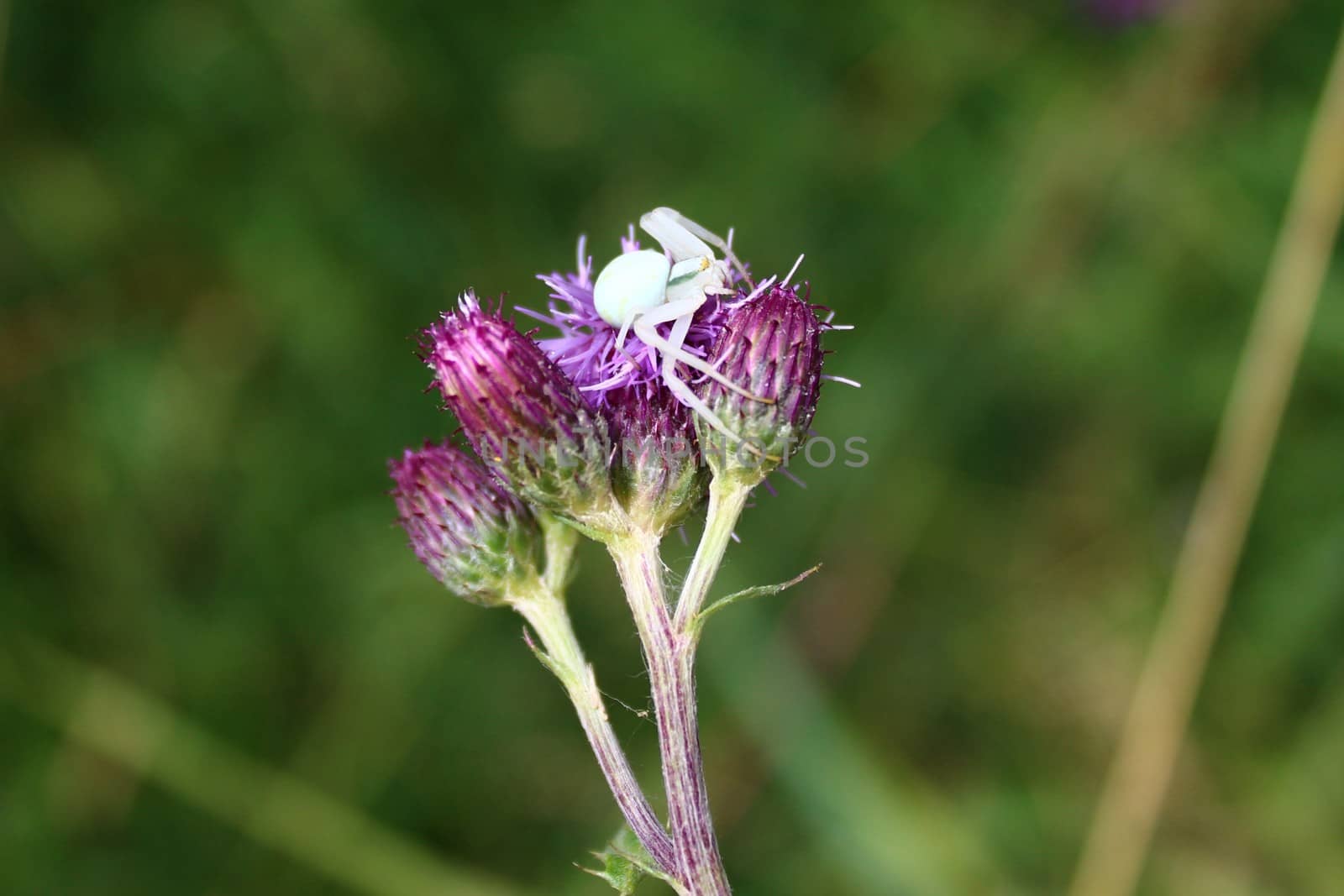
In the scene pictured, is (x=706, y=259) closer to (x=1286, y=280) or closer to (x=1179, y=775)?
(x=1286, y=280)

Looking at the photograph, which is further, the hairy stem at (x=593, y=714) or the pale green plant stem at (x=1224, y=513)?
the pale green plant stem at (x=1224, y=513)

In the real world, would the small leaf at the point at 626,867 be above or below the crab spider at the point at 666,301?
below

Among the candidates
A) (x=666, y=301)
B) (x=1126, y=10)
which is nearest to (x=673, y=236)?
(x=666, y=301)

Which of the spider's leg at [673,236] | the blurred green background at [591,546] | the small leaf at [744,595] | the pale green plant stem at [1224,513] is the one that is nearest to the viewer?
the small leaf at [744,595]

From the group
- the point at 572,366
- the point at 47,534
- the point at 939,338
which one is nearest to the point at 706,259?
the point at 572,366

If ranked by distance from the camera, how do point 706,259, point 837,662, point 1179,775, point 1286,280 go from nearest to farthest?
point 706,259 → point 1286,280 → point 1179,775 → point 837,662

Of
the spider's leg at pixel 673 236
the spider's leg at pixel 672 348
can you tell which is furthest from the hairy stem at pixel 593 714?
the spider's leg at pixel 673 236

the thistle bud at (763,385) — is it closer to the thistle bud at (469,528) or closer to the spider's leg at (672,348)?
the spider's leg at (672,348)
